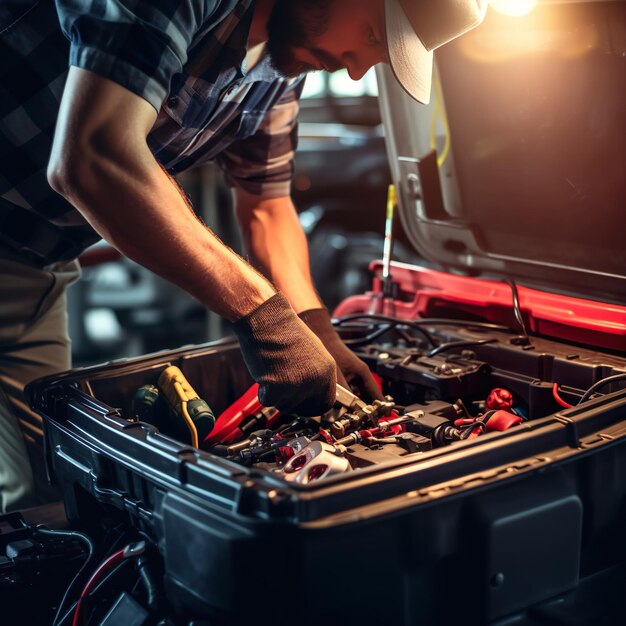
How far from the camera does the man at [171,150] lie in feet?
3.38

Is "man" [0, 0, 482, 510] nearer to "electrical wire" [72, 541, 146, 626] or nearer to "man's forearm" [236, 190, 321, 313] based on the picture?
"man's forearm" [236, 190, 321, 313]

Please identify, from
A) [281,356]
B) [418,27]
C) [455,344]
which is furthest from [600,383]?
[418,27]

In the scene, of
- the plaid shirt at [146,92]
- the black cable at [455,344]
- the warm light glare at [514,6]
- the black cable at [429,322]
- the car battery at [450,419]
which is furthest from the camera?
the black cable at [429,322]

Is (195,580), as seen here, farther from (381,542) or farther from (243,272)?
(243,272)

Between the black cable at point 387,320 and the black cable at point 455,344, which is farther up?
the black cable at point 387,320

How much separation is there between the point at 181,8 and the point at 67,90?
18 centimetres

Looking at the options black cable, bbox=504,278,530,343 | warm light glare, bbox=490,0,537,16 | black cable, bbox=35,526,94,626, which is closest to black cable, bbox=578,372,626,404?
black cable, bbox=504,278,530,343

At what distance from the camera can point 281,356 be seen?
4.03 feet

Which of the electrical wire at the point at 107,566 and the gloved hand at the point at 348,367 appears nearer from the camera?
the electrical wire at the point at 107,566

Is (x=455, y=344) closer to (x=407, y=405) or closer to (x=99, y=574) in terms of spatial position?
(x=407, y=405)

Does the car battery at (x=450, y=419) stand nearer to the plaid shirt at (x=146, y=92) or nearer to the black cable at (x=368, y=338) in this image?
the black cable at (x=368, y=338)

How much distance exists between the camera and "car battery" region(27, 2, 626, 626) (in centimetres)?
89

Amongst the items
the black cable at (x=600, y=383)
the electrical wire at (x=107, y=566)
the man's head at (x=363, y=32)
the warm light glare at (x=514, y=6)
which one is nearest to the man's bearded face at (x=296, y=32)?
the man's head at (x=363, y=32)

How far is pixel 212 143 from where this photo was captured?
1.57 metres
